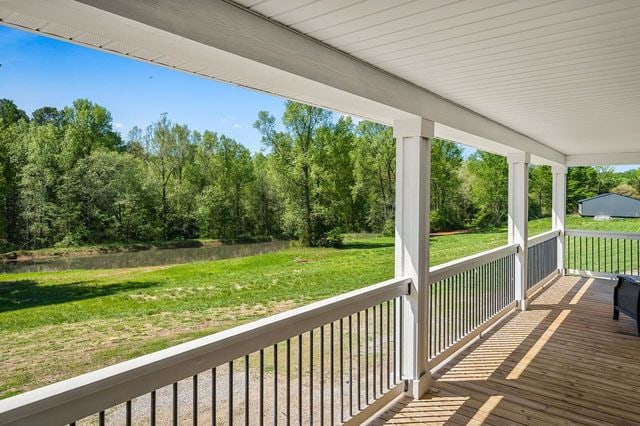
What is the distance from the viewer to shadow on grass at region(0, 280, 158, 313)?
14.5 feet

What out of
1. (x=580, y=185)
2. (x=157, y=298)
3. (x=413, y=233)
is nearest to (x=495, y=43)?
(x=413, y=233)

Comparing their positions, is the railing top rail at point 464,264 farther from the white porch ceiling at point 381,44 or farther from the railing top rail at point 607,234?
the railing top rail at point 607,234

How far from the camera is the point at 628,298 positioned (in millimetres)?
4645

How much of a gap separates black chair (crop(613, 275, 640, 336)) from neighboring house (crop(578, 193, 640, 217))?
487cm

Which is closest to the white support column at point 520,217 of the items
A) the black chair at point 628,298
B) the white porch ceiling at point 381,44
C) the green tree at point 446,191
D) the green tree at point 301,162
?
the black chair at point 628,298

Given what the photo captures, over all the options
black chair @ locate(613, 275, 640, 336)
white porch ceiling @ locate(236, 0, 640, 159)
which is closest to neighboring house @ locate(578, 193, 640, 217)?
black chair @ locate(613, 275, 640, 336)

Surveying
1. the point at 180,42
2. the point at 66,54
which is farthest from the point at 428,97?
the point at 66,54

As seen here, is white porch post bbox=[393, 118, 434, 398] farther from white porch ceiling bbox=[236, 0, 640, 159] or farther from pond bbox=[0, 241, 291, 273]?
pond bbox=[0, 241, 291, 273]

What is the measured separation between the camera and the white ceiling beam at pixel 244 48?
4.07ft

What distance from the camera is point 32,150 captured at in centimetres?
416

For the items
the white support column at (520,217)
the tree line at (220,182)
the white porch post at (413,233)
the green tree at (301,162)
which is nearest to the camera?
→ the white porch post at (413,233)

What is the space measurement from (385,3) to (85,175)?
15.3ft

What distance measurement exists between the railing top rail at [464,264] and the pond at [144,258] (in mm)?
4062

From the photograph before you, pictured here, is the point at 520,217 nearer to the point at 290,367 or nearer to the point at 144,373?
the point at 290,367
